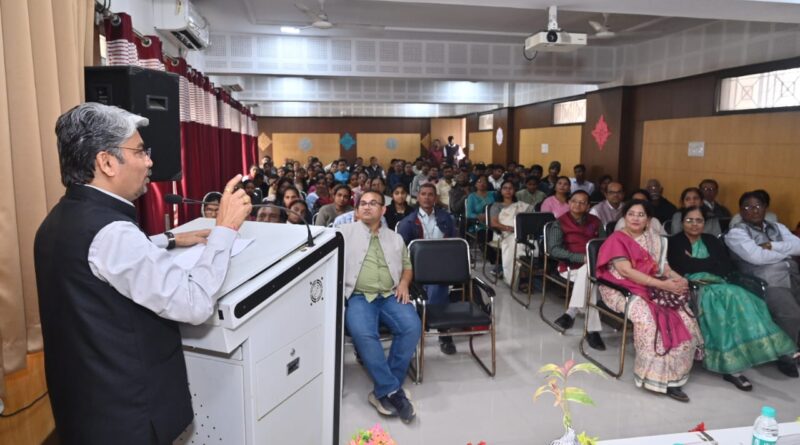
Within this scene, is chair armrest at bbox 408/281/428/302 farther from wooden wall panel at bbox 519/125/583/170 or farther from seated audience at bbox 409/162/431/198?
wooden wall panel at bbox 519/125/583/170

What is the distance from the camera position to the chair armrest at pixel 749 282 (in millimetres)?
3633

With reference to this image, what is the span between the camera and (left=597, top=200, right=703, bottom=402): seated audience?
322cm

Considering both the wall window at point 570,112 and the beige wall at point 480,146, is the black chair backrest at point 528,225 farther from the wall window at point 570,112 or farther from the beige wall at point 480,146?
the beige wall at point 480,146

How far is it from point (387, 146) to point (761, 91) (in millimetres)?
11924

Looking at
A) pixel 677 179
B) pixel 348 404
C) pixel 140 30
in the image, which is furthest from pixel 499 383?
pixel 677 179

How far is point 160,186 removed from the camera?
353cm

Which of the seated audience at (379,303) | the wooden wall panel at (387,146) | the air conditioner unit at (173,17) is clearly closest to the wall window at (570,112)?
the seated audience at (379,303)

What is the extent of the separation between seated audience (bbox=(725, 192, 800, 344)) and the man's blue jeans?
2551 mm

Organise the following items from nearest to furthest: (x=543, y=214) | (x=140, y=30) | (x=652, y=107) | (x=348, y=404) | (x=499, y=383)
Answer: (x=348, y=404), (x=499, y=383), (x=140, y=30), (x=543, y=214), (x=652, y=107)

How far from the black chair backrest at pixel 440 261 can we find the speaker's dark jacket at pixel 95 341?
2.37 metres

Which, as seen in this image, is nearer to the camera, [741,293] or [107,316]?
[107,316]

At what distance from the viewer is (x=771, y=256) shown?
371cm

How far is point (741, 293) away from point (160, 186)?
3.98 m

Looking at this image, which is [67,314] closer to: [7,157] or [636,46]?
[7,157]
